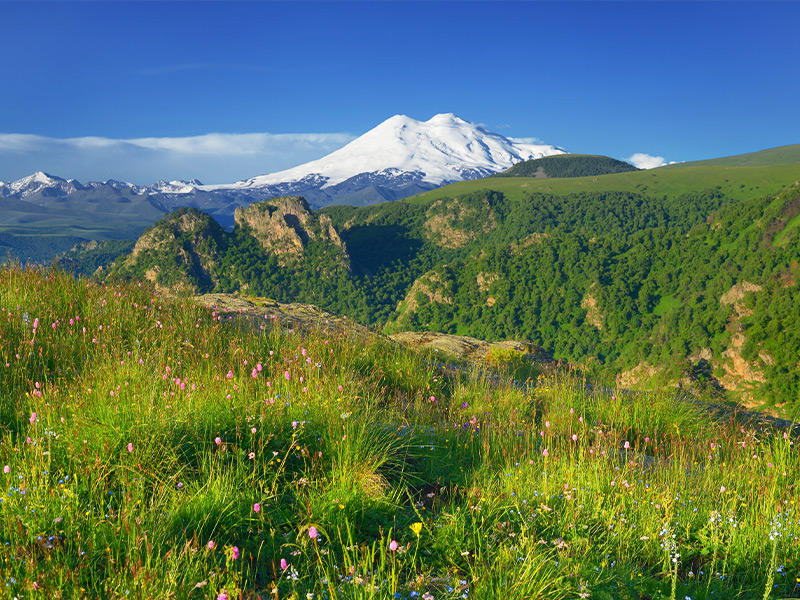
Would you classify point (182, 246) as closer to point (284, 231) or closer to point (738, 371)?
point (284, 231)

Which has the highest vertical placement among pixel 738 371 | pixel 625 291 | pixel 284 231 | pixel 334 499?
pixel 284 231

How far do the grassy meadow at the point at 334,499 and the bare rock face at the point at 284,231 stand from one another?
187865mm

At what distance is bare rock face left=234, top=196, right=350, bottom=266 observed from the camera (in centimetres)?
19250

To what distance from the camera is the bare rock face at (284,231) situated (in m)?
192

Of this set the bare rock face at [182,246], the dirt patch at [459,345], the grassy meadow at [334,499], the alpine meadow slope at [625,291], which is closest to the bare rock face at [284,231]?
the alpine meadow slope at [625,291]

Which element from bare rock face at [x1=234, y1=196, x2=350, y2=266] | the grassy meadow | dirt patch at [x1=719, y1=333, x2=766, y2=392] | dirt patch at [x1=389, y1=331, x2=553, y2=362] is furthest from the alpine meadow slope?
the grassy meadow

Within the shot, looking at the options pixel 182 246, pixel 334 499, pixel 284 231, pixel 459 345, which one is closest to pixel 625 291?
pixel 284 231

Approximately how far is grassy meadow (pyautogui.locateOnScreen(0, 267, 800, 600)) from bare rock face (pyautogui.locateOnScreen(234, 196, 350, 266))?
7396 inches

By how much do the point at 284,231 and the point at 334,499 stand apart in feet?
651

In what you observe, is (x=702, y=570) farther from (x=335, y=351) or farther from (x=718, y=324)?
(x=718, y=324)

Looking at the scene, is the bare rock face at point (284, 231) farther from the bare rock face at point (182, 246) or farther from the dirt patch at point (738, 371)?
the dirt patch at point (738, 371)

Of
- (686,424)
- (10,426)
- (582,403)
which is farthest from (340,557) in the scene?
(686,424)

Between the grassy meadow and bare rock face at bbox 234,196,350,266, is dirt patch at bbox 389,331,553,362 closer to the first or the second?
the grassy meadow

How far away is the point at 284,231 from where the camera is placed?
194125 mm
